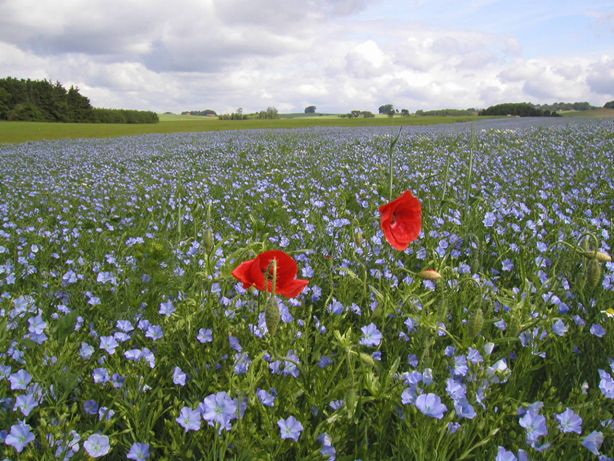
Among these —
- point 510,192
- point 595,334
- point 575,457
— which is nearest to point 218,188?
point 510,192

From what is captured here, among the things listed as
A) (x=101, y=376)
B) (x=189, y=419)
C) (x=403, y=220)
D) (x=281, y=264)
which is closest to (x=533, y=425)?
(x=403, y=220)

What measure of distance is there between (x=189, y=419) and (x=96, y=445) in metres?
0.28

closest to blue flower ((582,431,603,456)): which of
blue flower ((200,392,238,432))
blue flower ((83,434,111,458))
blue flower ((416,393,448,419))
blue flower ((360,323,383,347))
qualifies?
blue flower ((416,393,448,419))

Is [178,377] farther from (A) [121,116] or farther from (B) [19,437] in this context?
(A) [121,116]

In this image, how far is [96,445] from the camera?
53.4 inches

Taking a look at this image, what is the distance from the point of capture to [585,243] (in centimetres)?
184

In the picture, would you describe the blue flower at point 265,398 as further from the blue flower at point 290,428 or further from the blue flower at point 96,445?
the blue flower at point 96,445

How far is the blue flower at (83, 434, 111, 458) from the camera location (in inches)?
52.5

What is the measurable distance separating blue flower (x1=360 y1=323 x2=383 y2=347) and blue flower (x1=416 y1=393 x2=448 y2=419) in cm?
49

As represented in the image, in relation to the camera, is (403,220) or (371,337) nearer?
(403,220)

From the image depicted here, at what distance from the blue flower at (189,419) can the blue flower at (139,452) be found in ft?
0.40

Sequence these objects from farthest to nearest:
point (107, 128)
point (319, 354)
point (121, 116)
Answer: point (121, 116) → point (107, 128) → point (319, 354)

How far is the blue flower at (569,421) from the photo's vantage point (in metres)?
1.39

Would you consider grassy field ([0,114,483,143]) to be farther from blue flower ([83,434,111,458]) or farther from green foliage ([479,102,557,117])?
blue flower ([83,434,111,458])
